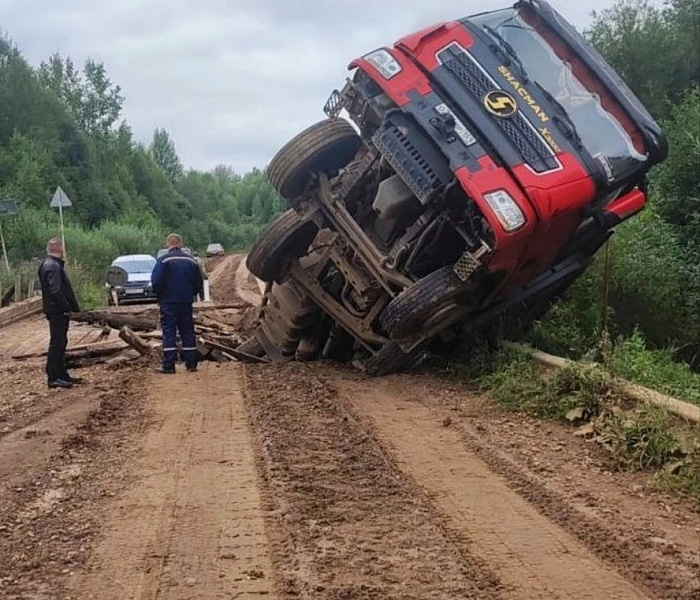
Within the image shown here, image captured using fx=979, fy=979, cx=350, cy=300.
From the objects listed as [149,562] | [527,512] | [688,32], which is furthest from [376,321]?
[688,32]

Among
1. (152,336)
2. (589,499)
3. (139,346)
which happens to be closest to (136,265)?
(152,336)

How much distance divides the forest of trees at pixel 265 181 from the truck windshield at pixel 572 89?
1878 mm

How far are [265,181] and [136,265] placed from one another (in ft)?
16.6

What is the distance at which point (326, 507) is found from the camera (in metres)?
4.54

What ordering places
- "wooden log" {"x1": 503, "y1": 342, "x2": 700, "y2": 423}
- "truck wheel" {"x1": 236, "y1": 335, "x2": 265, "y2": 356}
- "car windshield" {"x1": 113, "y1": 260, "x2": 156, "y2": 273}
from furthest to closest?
"car windshield" {"x1": 113, "y1": 260, "x2": 156, "y2": 273}, "truck wheel" {"x1": 236, "y1": 335, "x2": 265, "y2": 356}, "wooden log" {"x1": 503, "y1": 342, "x2": 700, "y2": 423}

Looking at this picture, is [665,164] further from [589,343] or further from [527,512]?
[527,512]

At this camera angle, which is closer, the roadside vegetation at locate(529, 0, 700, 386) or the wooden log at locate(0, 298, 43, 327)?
the roadside vegetation at locate(529, 0, 700, 386)

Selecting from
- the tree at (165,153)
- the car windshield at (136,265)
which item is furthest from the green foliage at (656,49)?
the tree at (165,153)

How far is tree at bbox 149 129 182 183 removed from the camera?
10191 centimetres

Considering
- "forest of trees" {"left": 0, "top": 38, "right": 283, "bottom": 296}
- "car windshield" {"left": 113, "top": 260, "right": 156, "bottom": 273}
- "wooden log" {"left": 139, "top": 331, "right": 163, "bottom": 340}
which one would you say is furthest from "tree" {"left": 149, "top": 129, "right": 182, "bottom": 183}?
"wooden log" {"left": 139, "top": 331, "right": 163, "bottom": 340}

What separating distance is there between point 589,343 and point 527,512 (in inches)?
235

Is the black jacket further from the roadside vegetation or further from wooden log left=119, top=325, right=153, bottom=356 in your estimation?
the roadside vegetation

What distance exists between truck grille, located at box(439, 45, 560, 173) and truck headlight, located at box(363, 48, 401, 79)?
374mm

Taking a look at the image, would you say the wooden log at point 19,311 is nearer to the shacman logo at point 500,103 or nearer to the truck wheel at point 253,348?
the truck wheel at point 253,348
